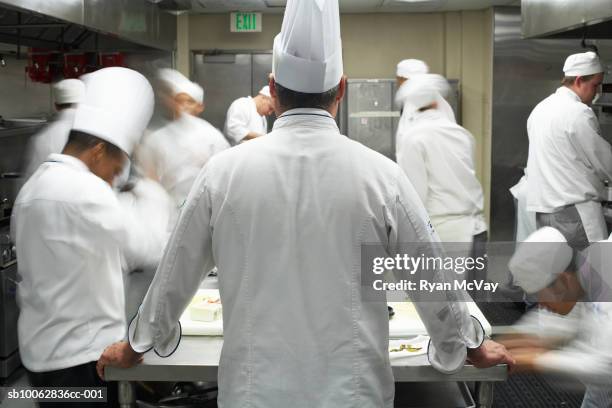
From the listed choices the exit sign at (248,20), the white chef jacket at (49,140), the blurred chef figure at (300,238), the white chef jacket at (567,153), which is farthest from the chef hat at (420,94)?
the exit sign at (248,20)

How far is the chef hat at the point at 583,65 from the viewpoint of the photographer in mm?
3234

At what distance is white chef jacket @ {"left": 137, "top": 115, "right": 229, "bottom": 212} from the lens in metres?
3.39

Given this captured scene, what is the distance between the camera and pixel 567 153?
10.5ft

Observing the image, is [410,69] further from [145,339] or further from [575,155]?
[145,339]

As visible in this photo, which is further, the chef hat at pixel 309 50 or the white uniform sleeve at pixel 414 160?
the white uniform sleeve at pixel 414 160

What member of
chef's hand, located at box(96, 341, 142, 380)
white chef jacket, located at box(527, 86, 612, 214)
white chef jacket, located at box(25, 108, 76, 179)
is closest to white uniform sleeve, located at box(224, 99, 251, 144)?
white chef jacket, located at box(25, 108, 76, 179)

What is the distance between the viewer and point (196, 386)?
198 centimetres

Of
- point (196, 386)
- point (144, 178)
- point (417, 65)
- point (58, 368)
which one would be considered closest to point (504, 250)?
point (417, 65)

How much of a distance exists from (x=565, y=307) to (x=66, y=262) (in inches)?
43.8

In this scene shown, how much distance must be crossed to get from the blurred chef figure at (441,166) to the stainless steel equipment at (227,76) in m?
2.64

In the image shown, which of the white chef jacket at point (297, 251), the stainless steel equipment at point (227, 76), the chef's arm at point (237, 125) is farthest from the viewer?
the stainless steel equipment at point (227, 76)

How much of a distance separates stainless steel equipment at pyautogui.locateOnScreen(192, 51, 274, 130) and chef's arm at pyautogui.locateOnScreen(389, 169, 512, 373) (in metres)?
4.21

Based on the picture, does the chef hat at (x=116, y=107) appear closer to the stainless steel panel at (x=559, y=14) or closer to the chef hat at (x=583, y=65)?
the stainless steel panel at (x=559, y=14)

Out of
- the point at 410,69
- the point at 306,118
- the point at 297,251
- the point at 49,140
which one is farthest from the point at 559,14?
the point at 49,140
